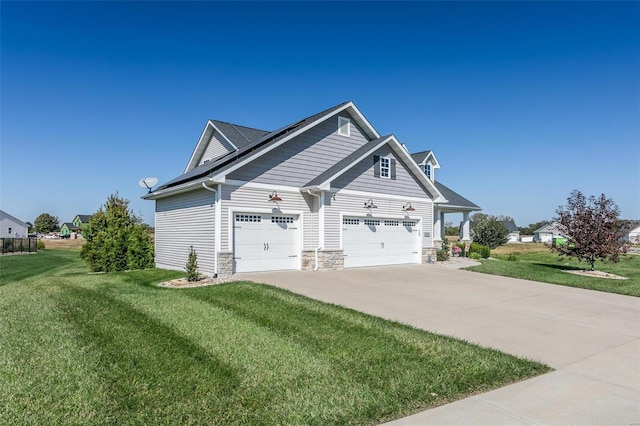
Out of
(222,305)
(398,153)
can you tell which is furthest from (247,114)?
(222,305)

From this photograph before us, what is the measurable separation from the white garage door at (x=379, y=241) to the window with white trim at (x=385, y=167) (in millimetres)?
1984

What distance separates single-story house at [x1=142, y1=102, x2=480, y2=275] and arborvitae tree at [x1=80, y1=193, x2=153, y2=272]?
70 centimetres

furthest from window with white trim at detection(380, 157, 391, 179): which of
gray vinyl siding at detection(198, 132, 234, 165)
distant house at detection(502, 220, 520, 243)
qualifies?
distant house at detection(502, 220, 520, 243)

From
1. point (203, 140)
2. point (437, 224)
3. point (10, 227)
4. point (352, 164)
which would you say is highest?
point (203, 140)

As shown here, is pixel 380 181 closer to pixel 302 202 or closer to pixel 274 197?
pixel 302 202

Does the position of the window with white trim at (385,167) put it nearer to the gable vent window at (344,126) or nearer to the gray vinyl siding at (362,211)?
the gray vinyl siding at (362,211)

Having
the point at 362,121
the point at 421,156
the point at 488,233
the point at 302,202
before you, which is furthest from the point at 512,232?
the point at 302,202

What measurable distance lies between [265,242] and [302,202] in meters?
2.20

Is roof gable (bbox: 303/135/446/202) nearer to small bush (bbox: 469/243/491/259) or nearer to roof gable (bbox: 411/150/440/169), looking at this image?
roof gable (bbox: 411/150/440/169)

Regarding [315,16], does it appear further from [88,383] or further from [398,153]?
[88,383]

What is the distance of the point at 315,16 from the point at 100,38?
8120 millimetres

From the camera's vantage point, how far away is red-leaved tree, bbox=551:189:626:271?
1441 cm

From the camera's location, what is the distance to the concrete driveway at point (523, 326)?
3.60 metres

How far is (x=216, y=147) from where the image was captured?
18.6 metres
